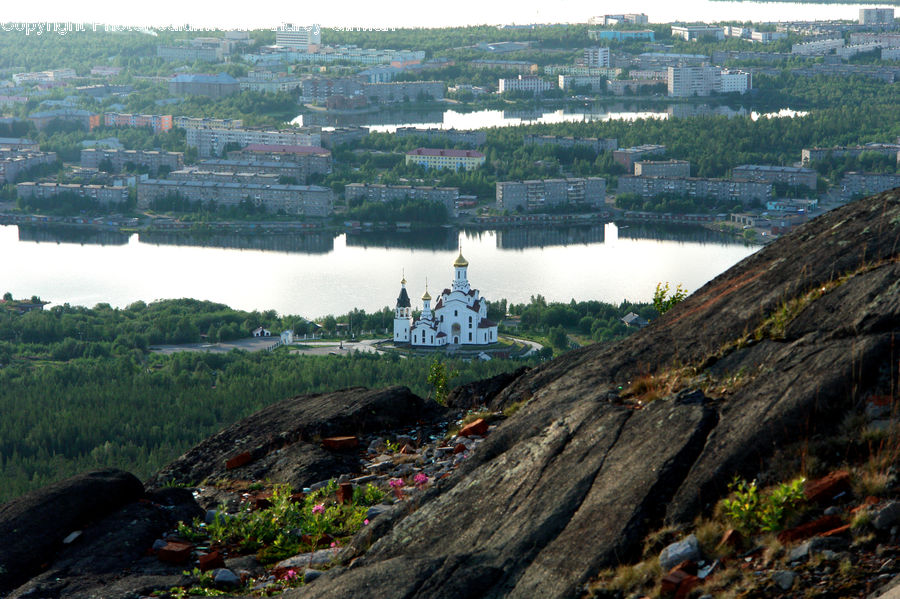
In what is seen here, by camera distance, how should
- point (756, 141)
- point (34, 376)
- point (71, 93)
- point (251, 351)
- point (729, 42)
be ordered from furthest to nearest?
1. point (729, 42)
2. point (71, 93)
3. point (756, 141)
4. point (251, 351)
5. point (34, 376)

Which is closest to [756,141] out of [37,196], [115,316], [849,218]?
[37,196]

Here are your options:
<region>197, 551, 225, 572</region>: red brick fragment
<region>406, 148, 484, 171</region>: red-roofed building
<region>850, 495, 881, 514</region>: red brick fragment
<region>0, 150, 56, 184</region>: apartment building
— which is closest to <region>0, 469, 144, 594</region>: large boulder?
<region>197, 551, 225, 572</region>: red brick fragment

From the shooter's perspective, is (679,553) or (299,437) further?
(299,437)

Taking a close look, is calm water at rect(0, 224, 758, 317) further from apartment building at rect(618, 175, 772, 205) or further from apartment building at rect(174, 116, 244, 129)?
→ apartment building at rect(174, 116, 244, 129)

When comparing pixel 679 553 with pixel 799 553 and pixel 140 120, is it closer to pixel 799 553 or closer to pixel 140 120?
pixel 799 553

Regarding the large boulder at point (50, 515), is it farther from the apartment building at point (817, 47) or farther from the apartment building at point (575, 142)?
the apartment building at point (817, 47)

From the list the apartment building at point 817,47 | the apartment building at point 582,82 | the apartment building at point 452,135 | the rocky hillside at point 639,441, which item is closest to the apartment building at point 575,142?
the apartment building at point 452,135

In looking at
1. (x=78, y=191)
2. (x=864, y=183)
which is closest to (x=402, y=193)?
(x=78, y=191)

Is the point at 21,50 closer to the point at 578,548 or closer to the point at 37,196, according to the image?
the point at 37,196
